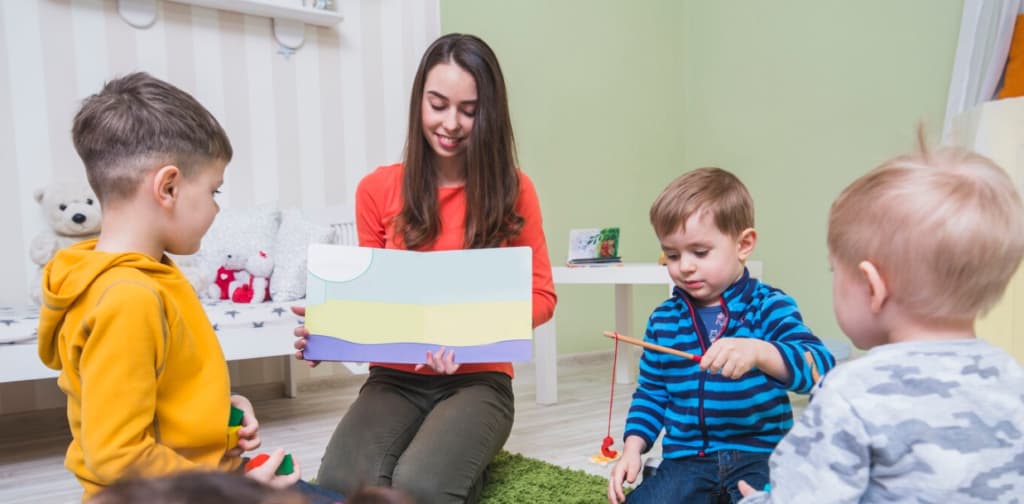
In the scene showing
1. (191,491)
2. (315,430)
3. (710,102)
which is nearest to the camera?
(191,491)

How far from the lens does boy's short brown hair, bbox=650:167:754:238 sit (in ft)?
3.77

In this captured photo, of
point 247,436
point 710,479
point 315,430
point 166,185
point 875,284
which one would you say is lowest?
point 315,430

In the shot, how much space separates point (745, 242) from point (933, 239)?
54 cm

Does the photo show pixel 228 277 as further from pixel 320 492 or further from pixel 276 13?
pixel 320 492

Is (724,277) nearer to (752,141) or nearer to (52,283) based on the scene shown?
(52,283)

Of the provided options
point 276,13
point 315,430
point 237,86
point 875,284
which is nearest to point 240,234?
point 237,86

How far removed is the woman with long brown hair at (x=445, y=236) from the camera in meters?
1.37

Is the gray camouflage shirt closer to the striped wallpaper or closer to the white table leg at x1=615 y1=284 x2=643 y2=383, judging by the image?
the white table leg at x1=615 y1=284 x2=643 y2=383

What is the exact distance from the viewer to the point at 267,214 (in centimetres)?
257

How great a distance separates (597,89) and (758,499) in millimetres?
2986

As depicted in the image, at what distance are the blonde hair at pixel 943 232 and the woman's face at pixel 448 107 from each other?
926 mm

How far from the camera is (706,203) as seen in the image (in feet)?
3.76

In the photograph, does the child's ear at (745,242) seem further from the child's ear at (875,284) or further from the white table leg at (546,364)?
the white table leg at (546,364)

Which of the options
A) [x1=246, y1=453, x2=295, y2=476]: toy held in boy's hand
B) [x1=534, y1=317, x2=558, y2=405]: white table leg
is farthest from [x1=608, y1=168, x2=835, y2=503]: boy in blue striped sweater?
[x1=534, y1=317, x2=558, y2=405]: white table leg
